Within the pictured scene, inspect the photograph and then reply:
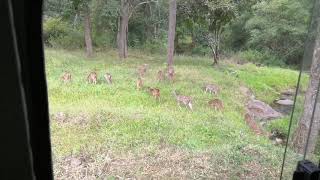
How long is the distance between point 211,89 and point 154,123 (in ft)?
1.43

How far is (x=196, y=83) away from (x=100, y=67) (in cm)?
58

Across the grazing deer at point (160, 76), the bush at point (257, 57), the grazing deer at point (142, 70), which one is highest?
the bush at point (257, 57)

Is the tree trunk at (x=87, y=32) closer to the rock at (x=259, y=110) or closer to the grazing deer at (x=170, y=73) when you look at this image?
the grazing deer at (x=170, y=73)

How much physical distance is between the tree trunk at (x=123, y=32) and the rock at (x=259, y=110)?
78 cm

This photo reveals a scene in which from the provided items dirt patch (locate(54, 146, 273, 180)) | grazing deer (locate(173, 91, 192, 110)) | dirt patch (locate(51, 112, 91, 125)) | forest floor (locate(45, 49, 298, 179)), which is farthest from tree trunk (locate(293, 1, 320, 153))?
grazing deer (locate(173, 91, 192, 110))

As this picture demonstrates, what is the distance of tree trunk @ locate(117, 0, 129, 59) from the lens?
2.26 m

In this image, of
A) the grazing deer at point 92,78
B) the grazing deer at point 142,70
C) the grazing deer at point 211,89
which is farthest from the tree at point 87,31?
the grazing deer at point 211,89

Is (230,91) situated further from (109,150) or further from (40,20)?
(40,20)

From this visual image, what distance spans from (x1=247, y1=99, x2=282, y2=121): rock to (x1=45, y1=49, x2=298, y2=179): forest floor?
4cm

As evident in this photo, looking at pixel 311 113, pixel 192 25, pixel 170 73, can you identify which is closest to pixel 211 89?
pixel 170 73

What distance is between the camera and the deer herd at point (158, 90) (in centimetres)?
217

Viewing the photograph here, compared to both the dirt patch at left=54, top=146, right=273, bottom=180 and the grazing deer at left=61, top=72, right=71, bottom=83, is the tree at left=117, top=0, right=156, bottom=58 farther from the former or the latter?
the dirt patch at left=54, top=146, right=273, bottom=180

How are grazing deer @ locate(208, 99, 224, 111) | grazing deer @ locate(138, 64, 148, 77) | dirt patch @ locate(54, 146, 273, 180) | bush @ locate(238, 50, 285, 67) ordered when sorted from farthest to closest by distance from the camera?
grazing deer @ locate(138, 64, 148, 77)
grazing deer @ locate(208, 99, 224, 111)
bush @ locate(238, 50, 285, 67)
dirt patch @ locate(54, 146, 273, 180)

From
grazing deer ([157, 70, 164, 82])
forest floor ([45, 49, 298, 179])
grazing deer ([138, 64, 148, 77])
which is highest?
grazing deer ([138, 64, 148, 77])
